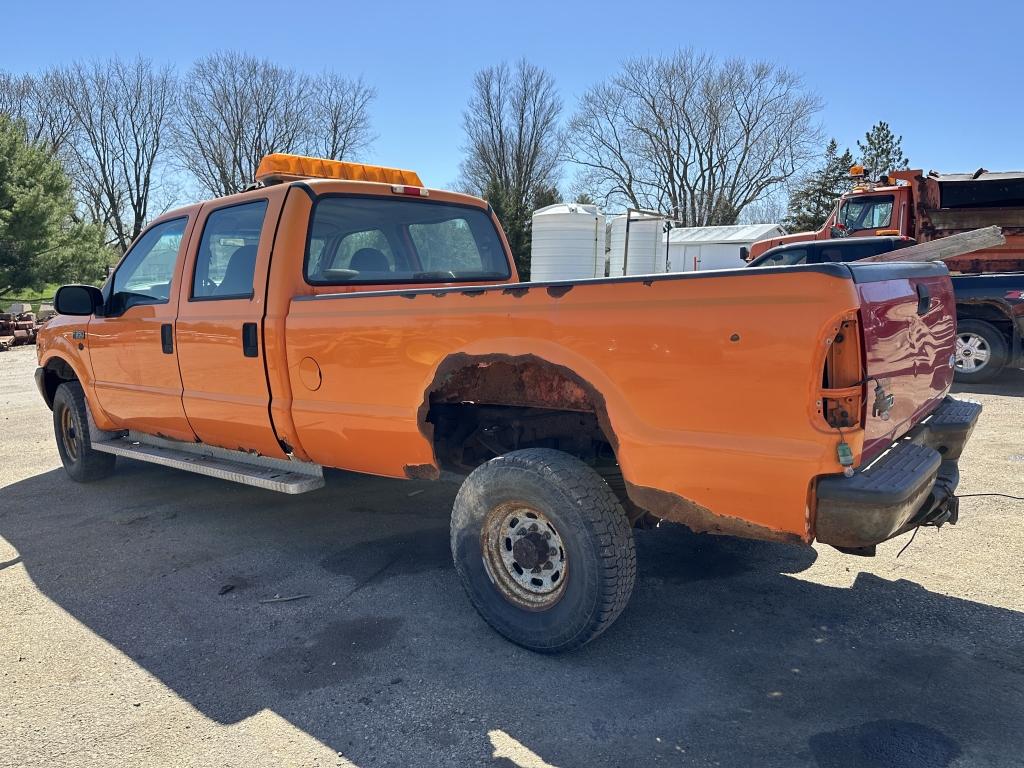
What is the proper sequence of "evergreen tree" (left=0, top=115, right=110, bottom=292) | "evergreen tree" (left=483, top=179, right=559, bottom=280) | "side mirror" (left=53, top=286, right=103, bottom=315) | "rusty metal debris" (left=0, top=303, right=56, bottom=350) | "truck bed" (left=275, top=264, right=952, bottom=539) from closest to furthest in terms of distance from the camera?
1. "truck bed" (left=275, top=264, right=952, bottom=539)
2. "side mirror" (left=53, top=286, right=103, bottom=315)
3. "rusty metal debris" (left=0, top=303, right=56, bottom=350)
4. "evergreen tree" (left=0, top=115, right=110, bottom=292)
5. "evergreen tree" (left=483, top=179, right=559, bottom=280)

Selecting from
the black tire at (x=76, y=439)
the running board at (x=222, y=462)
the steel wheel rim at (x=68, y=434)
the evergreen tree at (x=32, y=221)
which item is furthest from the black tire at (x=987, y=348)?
the evergreen tree at (x=32, y=221)

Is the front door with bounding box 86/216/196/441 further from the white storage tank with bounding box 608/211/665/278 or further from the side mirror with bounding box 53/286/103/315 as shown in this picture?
the white storage tank with bounding box 608/211/665/278

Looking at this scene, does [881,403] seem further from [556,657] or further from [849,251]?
[849,251]

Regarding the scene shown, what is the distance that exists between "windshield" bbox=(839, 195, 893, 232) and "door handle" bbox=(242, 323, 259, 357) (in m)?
11.2

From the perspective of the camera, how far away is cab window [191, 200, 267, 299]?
415cm

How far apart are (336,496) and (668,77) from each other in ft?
155

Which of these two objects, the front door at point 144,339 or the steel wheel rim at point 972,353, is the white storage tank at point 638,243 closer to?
the steel wheel rim at point 972,353

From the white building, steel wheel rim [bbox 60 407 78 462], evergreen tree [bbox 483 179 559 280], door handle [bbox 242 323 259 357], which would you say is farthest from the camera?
evergreen tree [bbox 483 179 559 280]

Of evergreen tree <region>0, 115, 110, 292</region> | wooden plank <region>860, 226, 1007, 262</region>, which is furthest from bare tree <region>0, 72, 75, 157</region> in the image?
wooden plank <region>860, 226, 1007, 262</region>

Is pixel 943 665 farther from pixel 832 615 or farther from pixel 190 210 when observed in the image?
pixel 190 210

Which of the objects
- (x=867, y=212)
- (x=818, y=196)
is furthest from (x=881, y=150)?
(x=867, y=212)

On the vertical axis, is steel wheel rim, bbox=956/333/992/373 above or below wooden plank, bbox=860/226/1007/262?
below

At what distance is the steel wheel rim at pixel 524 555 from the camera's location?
2990 mm

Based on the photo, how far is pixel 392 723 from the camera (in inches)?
103
